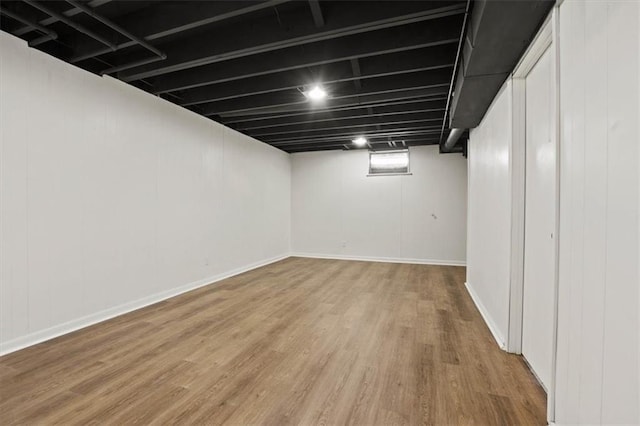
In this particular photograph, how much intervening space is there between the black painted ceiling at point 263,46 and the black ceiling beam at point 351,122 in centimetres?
25

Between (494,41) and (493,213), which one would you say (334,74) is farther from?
(493,213)

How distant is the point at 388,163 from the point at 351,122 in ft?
7.29

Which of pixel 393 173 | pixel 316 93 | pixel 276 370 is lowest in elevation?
pixel 276 370

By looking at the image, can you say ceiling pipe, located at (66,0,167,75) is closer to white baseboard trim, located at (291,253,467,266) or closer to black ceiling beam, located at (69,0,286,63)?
black ceiling beam, located at (69,0,286,63)

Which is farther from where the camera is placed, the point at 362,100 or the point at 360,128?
the point at 360,128

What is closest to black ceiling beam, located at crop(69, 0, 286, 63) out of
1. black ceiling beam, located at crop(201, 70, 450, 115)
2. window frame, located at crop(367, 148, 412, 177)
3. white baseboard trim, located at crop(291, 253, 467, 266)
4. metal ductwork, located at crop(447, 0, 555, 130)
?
metal ductwork, located at crop(447, 0, 555, 130)

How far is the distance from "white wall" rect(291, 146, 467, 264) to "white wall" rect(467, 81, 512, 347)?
7.39ft

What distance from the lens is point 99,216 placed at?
2.94 meters

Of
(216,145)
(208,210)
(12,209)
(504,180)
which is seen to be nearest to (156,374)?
(12,209)

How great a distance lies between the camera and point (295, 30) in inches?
88.7

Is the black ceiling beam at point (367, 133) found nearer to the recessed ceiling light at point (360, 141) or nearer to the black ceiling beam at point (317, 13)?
the recessed ceiling light at point (360, 141)

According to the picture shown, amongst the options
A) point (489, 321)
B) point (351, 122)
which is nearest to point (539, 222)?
point (489, 321)

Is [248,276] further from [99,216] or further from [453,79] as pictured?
[453,79]

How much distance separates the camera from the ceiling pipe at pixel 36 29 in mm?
1983
